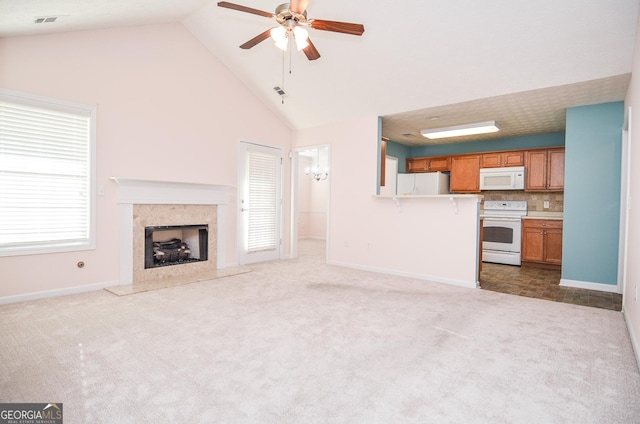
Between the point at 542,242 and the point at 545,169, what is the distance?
1325mm

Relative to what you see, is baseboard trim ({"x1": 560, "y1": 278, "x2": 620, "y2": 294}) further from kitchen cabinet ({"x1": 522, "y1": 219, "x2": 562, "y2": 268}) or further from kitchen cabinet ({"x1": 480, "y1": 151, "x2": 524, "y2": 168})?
kitchen cabinet ({"x1": 480, "y1": 151, "x2": 524, "y2": 168})

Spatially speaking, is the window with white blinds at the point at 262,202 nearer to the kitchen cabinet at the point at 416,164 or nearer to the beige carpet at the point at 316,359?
the beige carpet at the point at 316,359

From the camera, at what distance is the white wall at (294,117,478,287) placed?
4660 millimetres

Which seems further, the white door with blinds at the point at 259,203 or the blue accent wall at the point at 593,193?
the white door with blinds at the point at 259,203

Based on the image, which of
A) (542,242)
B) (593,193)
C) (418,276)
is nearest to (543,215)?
(542,242)

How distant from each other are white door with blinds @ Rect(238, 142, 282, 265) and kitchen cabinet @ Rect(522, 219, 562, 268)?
14.8ft

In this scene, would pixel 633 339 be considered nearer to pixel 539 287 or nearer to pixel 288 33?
pixel 539 287

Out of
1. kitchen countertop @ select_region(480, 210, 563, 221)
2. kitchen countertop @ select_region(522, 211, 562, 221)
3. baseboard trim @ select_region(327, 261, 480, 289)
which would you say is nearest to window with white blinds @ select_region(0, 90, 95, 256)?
baseboard trim @ select_region(327, 261, 480, 289)

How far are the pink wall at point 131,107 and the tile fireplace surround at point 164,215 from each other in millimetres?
123

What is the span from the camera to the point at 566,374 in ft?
7.14

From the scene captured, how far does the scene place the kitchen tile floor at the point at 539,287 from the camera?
396 centimetres

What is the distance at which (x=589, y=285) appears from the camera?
4.57m

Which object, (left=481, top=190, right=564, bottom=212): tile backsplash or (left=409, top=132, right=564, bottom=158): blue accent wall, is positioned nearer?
(left=481, top=190, right=564, bottom=212): tile backsplash

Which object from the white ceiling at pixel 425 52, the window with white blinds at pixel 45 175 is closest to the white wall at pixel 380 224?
the white ceiling at pixel 425 52
